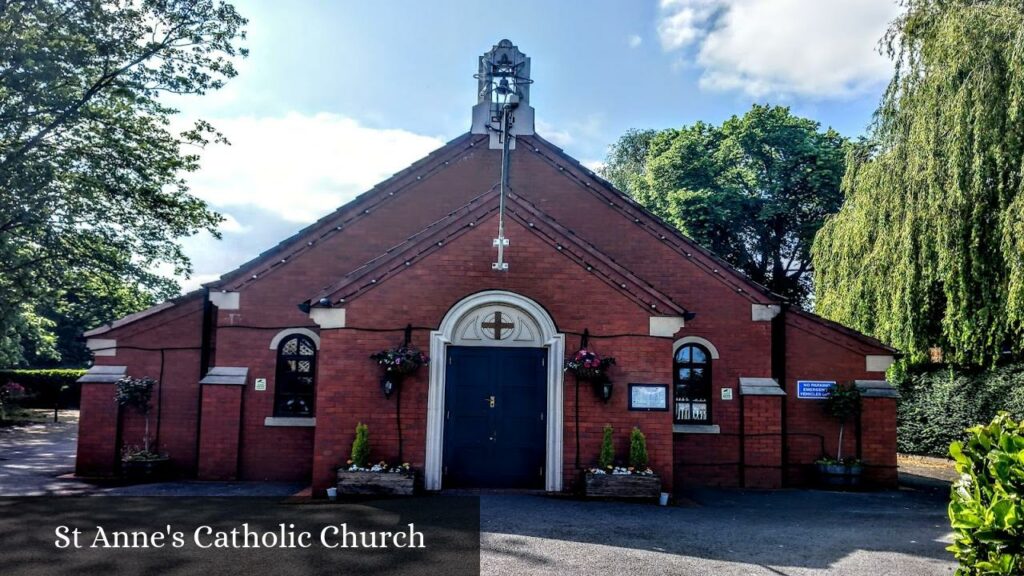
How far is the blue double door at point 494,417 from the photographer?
1109 cm

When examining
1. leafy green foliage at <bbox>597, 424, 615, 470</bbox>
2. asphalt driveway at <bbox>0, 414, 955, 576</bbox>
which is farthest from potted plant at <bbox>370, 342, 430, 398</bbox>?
leafy green foliage at <bbox>597, 424, 615, 470</bbox>

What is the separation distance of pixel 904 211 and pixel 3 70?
2099 centimetres

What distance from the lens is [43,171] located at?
1598cm

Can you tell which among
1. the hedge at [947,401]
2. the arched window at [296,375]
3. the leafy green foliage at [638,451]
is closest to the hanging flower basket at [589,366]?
the leafy green foliage at [638,451]

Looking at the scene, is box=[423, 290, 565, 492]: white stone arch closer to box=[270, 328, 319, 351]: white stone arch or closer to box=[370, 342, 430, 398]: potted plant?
box=[370, 342, 430, 398]: potted plant

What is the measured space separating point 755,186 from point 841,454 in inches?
720

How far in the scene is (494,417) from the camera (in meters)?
11.2

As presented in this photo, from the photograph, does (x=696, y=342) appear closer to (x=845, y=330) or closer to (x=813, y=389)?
(x=813, y=389)

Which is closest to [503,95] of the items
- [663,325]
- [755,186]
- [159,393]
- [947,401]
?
[663,325]

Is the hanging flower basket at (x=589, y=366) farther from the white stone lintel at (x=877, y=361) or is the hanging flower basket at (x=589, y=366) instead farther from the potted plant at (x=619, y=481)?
the white stone lintel at (x=877, y=361)

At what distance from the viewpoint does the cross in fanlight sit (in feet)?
37.0

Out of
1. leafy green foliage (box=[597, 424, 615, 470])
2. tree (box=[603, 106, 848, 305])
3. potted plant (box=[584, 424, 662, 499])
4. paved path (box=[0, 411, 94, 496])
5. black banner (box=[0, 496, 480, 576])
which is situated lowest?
paved path (box=[0, 411, 94, 496])

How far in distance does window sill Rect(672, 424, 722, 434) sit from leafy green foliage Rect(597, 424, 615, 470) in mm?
3597

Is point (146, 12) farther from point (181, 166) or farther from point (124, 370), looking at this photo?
point (124, 370)
